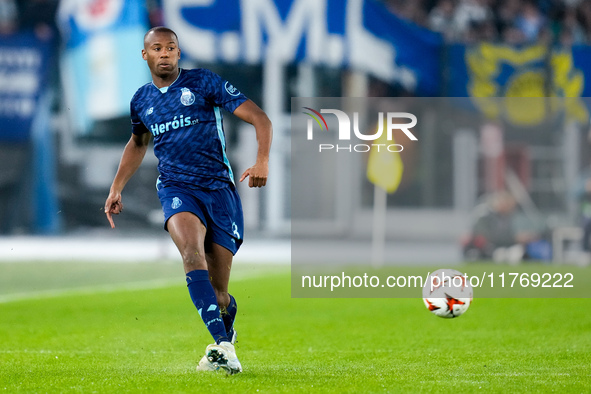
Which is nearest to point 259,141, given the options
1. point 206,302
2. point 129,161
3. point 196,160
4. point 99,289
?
point 196,160

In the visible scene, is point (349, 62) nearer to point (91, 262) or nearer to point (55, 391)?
point (91, 262)

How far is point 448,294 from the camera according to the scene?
23.0ft

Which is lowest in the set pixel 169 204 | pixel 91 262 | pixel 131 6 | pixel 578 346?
pixel 91 262

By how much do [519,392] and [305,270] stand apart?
32.2ft

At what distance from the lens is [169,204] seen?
5336 millimetres

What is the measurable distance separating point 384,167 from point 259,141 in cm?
1315

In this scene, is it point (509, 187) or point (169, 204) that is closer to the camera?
point (169, 204)

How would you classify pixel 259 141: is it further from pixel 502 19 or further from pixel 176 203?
pixel 502 19

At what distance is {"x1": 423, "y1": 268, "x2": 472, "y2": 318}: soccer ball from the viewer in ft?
23.0

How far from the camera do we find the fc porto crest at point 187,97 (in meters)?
5.38

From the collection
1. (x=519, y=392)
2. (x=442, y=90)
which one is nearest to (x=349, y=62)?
(x=442, y=90)

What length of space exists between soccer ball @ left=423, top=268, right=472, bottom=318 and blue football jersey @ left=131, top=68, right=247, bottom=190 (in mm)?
2310

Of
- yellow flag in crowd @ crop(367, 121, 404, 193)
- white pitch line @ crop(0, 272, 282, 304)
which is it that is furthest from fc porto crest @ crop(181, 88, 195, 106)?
yellow flag in crowd @ crop(367, 121, 404, 193)

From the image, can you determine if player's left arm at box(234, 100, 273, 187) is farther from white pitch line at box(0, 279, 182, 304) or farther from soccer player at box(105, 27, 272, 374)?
white pitch line at box(0, 279, 182, 304)
